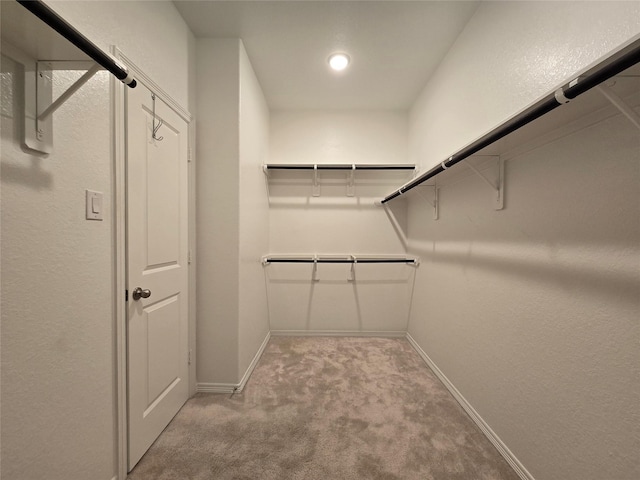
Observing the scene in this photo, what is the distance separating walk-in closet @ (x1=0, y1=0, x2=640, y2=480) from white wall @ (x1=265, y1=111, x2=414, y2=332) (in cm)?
28

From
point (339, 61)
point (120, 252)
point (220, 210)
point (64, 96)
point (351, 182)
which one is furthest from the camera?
point (351, 182)

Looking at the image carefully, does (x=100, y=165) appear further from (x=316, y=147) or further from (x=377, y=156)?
(x=377, y=156)

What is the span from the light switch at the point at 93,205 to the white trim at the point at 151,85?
1.78 ft

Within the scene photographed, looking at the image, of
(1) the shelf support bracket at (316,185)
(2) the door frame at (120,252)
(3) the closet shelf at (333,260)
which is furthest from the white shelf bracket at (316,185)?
(2) the door frame at (120,252)

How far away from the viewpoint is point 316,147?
8.83ft

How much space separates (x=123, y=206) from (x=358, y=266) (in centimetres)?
213

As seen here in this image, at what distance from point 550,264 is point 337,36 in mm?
1881

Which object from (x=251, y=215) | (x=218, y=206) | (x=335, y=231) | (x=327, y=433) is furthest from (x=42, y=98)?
(x=335, y=231)

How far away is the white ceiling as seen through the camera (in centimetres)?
149

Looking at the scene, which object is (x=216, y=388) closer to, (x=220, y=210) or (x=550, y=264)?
(x=220, y=210)

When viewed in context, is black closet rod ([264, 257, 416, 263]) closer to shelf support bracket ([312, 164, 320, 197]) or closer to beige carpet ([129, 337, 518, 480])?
shelf support bracket ([312, 164, 320, 197])

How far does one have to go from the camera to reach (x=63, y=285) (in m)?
0.85

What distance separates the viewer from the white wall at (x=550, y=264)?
31.0 inches

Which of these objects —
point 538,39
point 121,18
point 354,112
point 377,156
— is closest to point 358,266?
point 377,156
